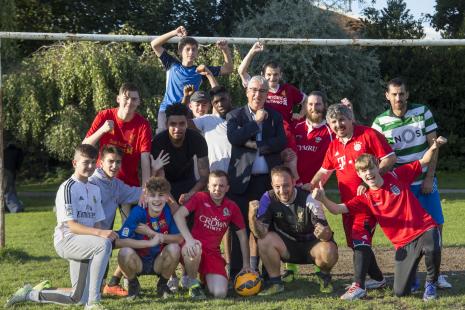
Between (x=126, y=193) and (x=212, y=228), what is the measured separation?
963 millimetres

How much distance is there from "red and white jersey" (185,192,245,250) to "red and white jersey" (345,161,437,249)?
45.2 inches

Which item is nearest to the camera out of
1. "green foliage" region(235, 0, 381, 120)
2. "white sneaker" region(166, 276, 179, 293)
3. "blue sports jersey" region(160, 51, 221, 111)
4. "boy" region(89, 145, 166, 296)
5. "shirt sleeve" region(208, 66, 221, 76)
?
"boy" region(89, 145, 166, 296)

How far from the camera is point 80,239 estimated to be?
629 cm

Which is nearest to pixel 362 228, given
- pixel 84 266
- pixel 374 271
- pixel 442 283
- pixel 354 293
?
pixel 374 271

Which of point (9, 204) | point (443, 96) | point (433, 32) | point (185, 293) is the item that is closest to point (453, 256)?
point (185, 293)

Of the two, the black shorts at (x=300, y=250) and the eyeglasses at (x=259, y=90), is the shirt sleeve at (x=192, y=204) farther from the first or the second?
Answer: the eyeglasses at (x=259, y=90)

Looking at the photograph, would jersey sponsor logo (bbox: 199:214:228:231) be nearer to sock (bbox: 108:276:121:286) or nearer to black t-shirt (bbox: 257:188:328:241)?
black t-shirt (bbox: 257:188:328:241)

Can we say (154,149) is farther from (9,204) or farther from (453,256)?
(9,204)

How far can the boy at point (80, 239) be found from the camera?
624cm

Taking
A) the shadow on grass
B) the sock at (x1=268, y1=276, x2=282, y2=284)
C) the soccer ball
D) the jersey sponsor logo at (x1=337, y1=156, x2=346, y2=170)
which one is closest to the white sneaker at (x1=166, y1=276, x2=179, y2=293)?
the soccer ball

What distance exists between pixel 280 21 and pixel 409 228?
15.9 metres

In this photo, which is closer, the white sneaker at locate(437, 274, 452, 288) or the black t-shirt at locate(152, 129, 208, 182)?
the white sneaker at locate(437, 274, 452, 288)

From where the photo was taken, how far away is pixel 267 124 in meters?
7.12

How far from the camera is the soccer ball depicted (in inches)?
264
